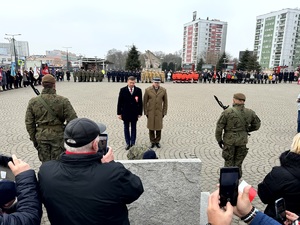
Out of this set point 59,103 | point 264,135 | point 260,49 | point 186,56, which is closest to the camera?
point 59,103

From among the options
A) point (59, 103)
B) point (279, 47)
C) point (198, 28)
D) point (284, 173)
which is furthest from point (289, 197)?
point (198, 28)

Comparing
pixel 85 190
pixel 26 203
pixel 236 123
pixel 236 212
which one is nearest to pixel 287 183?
pixel 236 212

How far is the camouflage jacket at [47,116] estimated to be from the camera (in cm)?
383

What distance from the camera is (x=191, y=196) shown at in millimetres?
2930

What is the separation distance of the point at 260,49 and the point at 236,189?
115266 millimetres

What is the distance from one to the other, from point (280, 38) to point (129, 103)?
10572cm

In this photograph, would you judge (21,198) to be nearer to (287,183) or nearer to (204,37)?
(287,183)

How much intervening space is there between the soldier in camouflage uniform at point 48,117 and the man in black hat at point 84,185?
7.74 ft

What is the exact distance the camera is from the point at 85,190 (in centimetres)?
152

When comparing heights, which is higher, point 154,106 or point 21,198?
point 21,198

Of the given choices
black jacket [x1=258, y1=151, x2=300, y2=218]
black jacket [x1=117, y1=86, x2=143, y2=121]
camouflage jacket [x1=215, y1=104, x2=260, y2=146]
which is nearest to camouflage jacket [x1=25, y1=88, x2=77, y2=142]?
black jacket [x1=117, y1=86, x2=143, y2=121]

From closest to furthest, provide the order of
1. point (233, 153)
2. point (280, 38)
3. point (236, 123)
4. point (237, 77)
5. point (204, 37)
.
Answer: point (236, 123), point (233, 153), point (237, 77), point (280, 38), point (204, 37)

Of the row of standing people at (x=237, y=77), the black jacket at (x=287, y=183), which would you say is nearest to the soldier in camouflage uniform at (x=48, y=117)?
the black jacket at (x=287, y=183)

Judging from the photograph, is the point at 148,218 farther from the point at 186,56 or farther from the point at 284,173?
the point at 186,56
